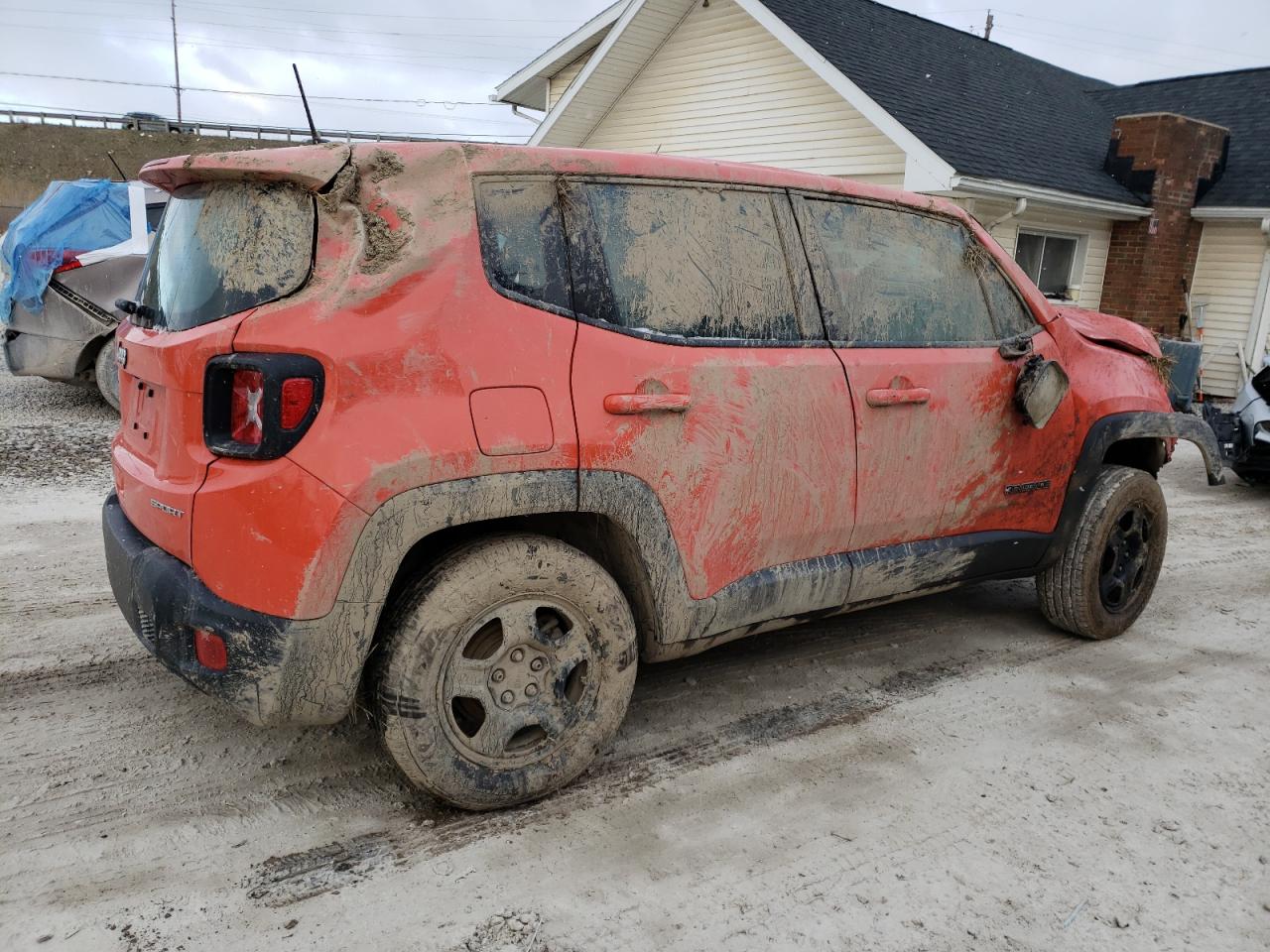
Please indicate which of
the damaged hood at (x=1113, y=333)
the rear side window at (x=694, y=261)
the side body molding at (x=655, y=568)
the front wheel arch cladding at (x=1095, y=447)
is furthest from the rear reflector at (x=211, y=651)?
the damaged hood at (x=1113, y=333)

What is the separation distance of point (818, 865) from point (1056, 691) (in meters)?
1.73

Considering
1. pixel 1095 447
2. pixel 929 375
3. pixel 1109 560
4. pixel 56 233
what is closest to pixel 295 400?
pixel 929 375

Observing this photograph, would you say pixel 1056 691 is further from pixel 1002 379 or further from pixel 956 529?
pixel 1002 379

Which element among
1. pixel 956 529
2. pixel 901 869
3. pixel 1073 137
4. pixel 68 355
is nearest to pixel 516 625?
pixel 901 869

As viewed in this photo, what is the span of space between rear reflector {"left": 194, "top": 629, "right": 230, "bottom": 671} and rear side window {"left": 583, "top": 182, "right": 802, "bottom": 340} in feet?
4.64

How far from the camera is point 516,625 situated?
2.65 m

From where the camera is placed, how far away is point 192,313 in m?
2.59

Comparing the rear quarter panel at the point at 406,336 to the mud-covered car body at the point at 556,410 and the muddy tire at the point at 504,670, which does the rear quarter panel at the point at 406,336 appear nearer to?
the mud-covered car body at the point at 556,410

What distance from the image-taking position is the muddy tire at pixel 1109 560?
13.6 feet

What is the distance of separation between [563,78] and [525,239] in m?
15.2

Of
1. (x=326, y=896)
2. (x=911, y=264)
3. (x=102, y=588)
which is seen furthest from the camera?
(x=102, y=588)

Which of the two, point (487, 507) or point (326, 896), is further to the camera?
point (487, 507)

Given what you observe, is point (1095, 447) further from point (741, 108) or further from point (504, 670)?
point (741, 108)

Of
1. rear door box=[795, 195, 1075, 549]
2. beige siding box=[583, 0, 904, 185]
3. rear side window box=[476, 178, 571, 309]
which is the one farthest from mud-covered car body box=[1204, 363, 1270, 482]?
rear side window box=[476, 178, 571, 309]
